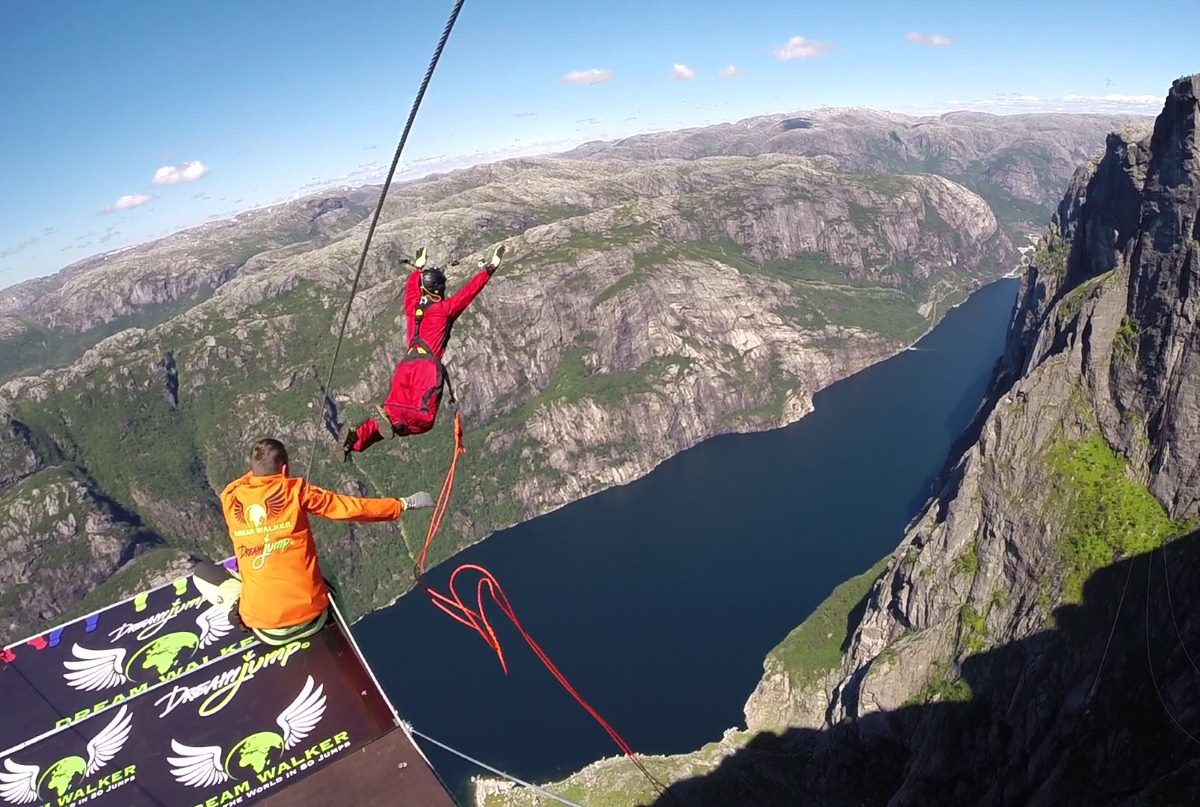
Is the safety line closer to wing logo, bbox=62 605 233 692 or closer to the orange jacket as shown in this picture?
the orange jacket

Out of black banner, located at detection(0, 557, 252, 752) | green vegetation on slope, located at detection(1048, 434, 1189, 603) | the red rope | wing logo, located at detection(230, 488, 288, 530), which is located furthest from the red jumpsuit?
green vegetation on slope, located at detection(1048, 434, 1189, 603)

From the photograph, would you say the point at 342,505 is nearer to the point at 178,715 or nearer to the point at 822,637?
the point at 178,715

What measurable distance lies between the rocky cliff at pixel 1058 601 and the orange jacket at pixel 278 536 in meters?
61.4

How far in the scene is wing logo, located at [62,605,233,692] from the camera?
12.7 meters

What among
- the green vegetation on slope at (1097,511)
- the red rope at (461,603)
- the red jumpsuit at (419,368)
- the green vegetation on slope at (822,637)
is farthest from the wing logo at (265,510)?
the green vegetation on slope at (822,637)

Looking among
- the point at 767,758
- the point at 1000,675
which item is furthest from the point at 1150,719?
the point at 767,758

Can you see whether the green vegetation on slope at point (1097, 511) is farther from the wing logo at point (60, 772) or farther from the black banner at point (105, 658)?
the wing logo at point (60, 772)

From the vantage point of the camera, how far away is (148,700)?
475 inches

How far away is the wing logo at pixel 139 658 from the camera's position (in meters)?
12.7

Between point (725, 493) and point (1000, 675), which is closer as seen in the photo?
point (1000, 675)

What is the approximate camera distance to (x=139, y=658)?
1315 centimetres

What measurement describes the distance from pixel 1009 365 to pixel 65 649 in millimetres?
178255

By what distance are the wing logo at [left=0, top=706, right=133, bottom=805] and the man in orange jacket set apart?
2.80 metres

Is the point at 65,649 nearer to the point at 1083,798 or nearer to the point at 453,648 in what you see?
the point at 1083,798
